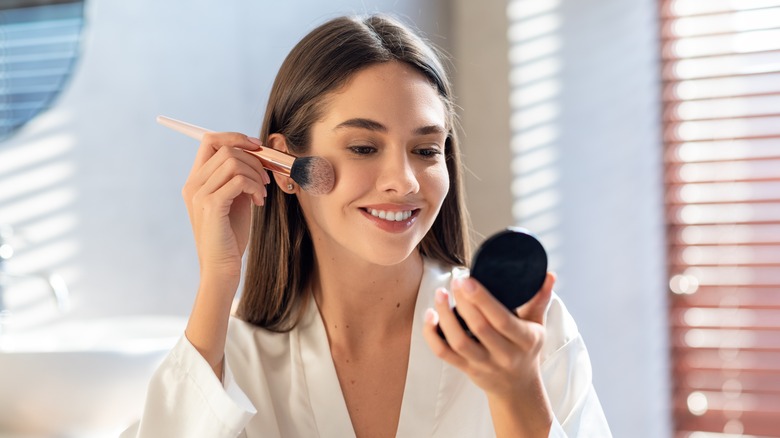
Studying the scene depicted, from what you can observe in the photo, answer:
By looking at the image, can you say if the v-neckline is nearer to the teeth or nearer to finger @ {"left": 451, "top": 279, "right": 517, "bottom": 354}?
the teeth

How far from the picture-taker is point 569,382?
1014 millimetres

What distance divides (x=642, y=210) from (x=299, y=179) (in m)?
1.33

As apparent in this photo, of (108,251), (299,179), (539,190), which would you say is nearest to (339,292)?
(299,179)

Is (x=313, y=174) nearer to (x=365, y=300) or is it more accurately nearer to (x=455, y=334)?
(x=365, y=300)

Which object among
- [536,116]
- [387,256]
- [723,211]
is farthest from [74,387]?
[723,211]

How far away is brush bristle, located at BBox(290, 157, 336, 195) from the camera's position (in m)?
0.96

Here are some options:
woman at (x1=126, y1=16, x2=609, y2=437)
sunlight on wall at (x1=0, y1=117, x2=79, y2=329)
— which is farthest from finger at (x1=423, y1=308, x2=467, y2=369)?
sunlight on wall at (x1=0, y1=117, x2=79, y2=329)

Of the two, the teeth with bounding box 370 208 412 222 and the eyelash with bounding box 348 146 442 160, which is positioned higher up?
the eyelash with bounding box 348 146 442 160

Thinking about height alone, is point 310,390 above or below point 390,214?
below

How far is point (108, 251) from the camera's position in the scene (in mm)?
1541

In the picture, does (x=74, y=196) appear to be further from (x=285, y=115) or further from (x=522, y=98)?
(x=522, y=98)

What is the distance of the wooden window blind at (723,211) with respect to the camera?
2.05 meters

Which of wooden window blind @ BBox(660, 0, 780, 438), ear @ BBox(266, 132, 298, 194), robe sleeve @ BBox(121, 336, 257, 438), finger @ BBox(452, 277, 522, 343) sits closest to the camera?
finger @ BBox(452, 277, 522, 343)

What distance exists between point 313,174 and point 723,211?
1446 millimetres
